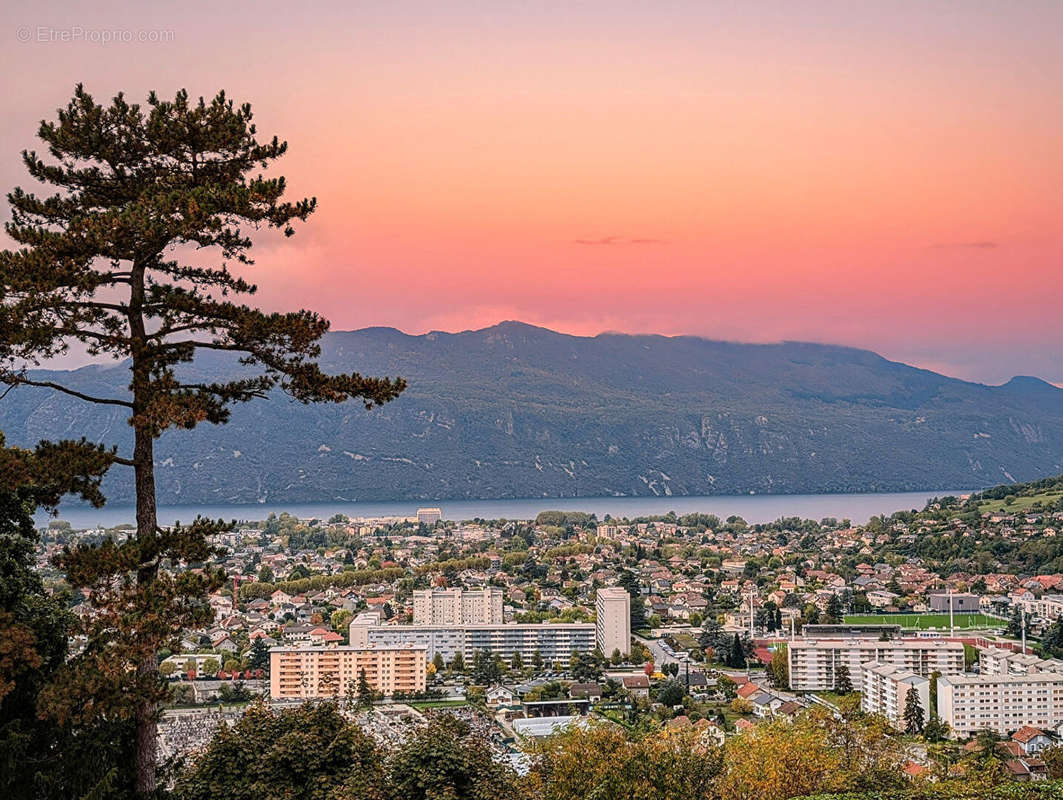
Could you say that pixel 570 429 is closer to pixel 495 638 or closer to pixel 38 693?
pixel 495 638

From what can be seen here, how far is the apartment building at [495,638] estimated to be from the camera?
942 inches

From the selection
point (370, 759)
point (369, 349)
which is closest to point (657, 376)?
point (369, 349)

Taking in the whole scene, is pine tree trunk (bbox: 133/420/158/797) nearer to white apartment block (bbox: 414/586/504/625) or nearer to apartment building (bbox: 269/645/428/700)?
apartment building (bbox: 269/645/428/700)

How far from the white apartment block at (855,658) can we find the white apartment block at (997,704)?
3642 mm

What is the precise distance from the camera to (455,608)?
2789 centimetres

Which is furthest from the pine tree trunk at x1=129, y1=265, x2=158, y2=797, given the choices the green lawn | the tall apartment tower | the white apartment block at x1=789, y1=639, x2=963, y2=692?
the green lawn

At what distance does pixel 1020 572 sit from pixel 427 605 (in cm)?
2107

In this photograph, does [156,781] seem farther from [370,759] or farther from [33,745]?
[370,759]

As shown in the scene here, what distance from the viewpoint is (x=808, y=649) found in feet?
69.9

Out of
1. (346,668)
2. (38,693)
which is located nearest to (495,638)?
(346,668)

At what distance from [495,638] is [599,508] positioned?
2468 inches

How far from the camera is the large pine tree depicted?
477cm

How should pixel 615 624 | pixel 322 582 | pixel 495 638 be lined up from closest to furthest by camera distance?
pixel 495 638 → pixel 615 624 → pixel 322 582

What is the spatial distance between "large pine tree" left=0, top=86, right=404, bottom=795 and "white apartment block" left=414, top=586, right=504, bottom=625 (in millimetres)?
22699
